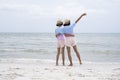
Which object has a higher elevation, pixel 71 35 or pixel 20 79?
pixel 71 35

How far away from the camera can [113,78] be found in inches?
288

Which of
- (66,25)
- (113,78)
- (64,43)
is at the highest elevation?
(66,25)

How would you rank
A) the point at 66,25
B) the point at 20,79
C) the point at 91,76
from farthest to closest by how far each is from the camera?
the point at 66,25, the point at 91,76, the point at 20,79

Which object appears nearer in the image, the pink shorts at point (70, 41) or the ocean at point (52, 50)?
the pink shorts at point (70, 41)

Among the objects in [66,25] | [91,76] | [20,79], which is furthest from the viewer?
[66,25]

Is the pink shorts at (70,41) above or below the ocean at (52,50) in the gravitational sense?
above

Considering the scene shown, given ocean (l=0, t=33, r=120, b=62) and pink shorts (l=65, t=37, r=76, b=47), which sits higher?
pink shorts (l=65, t=37, r=76, b=47)

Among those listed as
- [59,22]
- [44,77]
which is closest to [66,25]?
[59,22]

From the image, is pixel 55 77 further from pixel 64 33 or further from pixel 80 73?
pixel 64 33

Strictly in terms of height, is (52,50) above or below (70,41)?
below

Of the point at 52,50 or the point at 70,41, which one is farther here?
the point at 52,50

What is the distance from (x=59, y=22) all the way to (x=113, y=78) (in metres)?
3.13

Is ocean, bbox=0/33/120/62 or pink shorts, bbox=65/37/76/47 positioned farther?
ocean, bbox=0/33/120/62

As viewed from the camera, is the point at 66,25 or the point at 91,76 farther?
the point at 66,25
